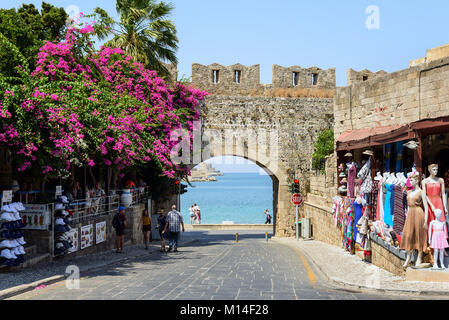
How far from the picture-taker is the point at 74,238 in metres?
14.3

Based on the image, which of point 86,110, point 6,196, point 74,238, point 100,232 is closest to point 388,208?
point 86,110

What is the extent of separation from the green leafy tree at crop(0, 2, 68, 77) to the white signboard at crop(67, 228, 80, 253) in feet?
15.6

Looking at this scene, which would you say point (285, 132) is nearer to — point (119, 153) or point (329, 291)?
point (119, 153)

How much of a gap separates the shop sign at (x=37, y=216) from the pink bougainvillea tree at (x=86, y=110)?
1001 millimetres

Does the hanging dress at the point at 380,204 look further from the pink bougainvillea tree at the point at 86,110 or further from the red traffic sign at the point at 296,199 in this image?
the red traffic sign at the point at 296,199

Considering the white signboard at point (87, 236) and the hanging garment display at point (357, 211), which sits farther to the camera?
the white signboard at point (87, 236)

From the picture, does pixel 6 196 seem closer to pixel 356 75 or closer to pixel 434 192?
pixel 434 192

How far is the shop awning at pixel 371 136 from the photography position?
11.9 m

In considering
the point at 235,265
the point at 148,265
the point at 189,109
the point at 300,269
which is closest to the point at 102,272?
the point at 148,265

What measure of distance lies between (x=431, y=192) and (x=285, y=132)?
19.1 metres

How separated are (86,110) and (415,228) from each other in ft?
27.2

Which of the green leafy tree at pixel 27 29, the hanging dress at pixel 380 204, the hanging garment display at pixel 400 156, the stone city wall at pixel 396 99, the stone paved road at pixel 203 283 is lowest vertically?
the stone paved road at pixel 203 283

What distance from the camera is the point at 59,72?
16.8 m

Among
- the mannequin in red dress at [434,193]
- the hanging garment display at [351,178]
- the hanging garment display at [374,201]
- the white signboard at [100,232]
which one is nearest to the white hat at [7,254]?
the white signboard at [100,232]
